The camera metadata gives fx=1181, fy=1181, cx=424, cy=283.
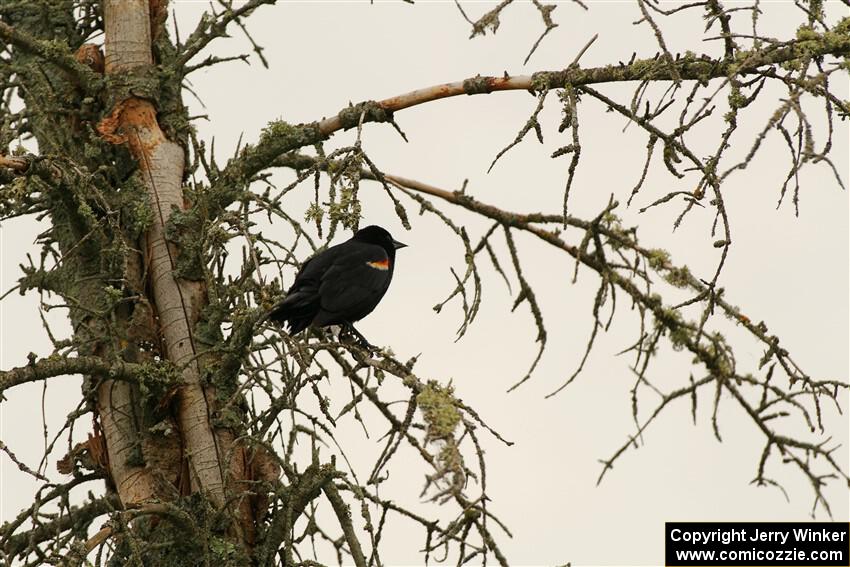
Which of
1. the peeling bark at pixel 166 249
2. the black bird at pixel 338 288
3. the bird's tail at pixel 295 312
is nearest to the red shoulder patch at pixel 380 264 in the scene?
the black bird at pixel 338 288

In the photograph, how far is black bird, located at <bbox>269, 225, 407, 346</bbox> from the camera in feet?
19.7

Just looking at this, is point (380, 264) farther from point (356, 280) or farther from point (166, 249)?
point (166, 249)

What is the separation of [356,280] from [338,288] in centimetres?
22

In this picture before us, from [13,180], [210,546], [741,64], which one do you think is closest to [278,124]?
[13,180]

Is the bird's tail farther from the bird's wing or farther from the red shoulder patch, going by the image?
the red shoulder patch

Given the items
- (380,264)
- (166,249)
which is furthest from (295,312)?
(380,264)

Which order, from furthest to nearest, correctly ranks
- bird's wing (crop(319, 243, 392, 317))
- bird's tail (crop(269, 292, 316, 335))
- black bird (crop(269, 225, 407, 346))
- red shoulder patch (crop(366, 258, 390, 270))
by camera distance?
Result: red shoulder patch (crop(366, 258, 390, 270)) < bird's wing (crop(319, 243, 392, 317)) < black bird (crop(269, 225, 407, 346)) < bird's tail (crop(269, 292, 316, 335))

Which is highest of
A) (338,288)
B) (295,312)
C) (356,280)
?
(356,280)

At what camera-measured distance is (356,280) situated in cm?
643

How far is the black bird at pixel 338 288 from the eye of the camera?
601cm

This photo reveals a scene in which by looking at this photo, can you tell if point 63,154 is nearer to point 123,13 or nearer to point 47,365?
point 47,365

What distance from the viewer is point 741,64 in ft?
13.8

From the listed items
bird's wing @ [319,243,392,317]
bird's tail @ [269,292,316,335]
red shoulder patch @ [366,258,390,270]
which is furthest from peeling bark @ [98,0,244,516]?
red shoulder patch @ [366,258,390,270]

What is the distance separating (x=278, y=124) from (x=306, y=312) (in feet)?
3.19
